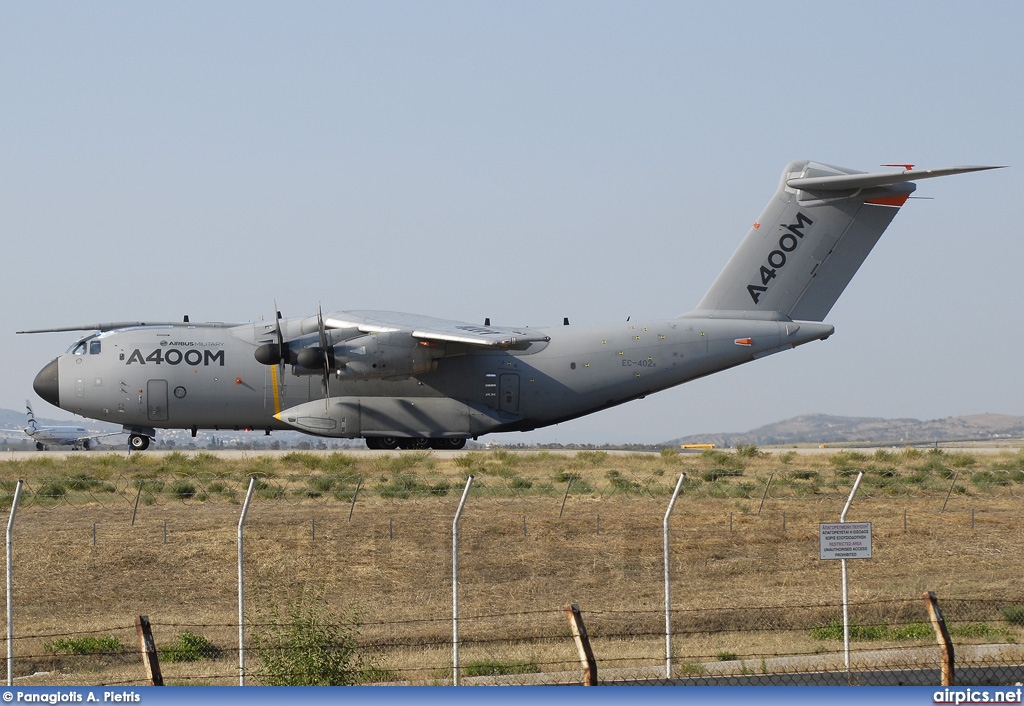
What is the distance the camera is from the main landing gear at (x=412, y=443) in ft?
125

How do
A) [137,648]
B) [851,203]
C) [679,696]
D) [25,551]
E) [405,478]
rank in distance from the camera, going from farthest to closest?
[851,203]
[405,478]
[25,551]
[137,648]
[679,696]

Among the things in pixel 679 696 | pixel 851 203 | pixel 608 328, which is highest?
pixel 851 203

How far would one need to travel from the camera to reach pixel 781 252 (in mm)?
37656

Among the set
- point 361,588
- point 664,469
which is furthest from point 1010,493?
point 361,588

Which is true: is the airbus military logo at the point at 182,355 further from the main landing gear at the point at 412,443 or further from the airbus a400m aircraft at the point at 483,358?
the main landing gear at the point at 412,443

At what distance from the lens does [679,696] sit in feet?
26.5

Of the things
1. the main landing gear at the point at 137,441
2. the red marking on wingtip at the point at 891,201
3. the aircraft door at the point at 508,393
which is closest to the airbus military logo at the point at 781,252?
the red marking on wingtip at the point at 891,201

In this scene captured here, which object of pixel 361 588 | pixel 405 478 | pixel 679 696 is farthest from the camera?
pixel 405 478

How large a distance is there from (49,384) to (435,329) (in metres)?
12.5

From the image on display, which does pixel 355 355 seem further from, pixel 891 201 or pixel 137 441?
pixel 891 201

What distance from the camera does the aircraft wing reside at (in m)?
33.5

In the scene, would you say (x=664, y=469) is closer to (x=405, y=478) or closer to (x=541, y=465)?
(x=541, y=465)

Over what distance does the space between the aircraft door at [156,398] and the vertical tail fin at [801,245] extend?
16.5 meters

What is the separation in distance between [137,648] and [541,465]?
66.8 feet
